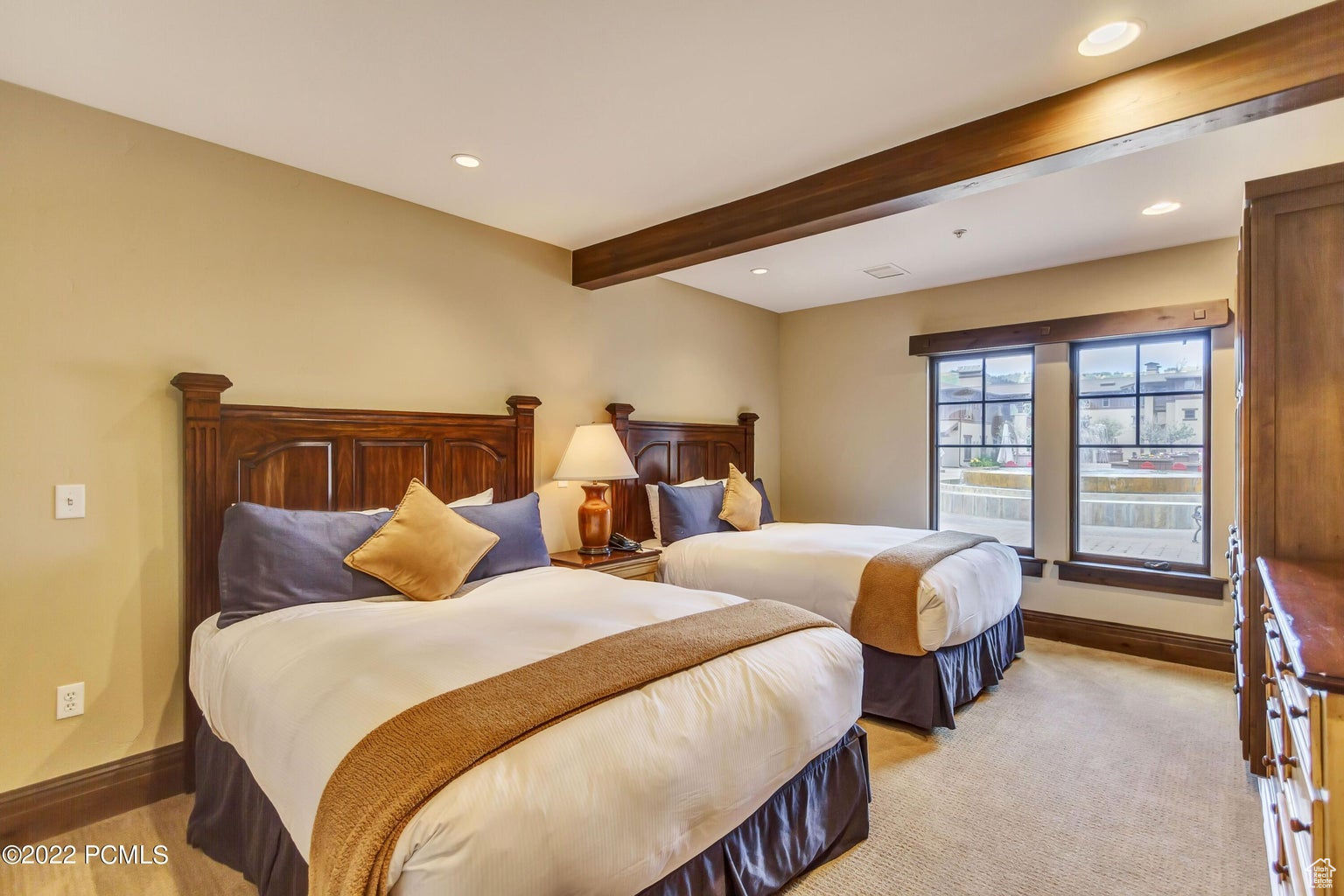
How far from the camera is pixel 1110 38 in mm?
1881

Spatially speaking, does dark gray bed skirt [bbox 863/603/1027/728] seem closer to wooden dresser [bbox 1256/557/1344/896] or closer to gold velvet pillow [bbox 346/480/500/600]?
wooden dresser [bbox 1256/557/1344/896]

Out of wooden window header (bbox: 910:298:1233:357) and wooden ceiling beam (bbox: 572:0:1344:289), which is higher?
wooden ceiling beam (bbox: 572:0:1344:289)

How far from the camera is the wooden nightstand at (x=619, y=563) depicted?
3420mm

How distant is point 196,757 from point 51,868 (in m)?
0.43

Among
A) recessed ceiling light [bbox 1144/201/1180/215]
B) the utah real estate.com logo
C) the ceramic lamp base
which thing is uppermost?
recessed ceiling light [bbox 1144/201/1180/215]

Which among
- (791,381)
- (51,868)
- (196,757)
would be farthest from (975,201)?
(51,868)

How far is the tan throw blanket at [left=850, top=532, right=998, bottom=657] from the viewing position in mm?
2889

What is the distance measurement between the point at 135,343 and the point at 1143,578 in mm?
5348

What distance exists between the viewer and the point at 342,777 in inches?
50.6

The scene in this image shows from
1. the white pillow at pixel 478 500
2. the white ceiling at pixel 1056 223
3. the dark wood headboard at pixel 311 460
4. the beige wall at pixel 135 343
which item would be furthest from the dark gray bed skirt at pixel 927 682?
the beige wall at pixel 135 343

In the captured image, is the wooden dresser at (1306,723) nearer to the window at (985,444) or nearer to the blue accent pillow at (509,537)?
the blue accent pillow at (509,537)

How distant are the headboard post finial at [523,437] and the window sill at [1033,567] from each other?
11.0 ft

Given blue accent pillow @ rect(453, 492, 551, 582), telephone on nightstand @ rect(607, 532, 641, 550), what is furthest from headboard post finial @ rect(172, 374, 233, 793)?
telephone on nightstand @ rect(607, 532, 641, 550)

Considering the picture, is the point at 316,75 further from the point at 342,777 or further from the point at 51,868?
the point at 51,868
